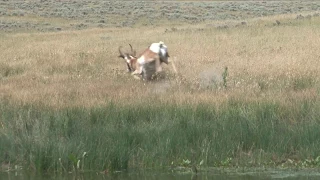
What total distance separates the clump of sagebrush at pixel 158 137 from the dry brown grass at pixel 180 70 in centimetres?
103

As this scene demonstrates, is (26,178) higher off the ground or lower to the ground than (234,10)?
higher

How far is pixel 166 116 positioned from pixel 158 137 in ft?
3.77

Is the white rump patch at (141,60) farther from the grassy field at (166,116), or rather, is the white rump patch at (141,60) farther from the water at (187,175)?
the water at (187,175)

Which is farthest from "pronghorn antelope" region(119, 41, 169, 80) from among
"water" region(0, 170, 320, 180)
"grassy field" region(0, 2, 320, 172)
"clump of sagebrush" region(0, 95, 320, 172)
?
"water" region(0, 170, 320, 180)

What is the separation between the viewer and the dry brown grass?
13211mm

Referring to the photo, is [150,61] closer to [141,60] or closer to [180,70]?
[141,60]

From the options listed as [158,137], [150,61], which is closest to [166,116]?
[158,137]

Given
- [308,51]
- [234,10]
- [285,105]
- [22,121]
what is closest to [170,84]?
[285,105]

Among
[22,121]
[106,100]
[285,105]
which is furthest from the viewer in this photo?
[106,100]

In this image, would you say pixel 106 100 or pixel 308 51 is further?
pixel 308 51

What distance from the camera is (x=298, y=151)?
396 inches

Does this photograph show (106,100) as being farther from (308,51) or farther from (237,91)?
(308,51)

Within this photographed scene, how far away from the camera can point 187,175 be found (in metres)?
9.50

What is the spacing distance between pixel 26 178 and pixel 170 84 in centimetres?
616
